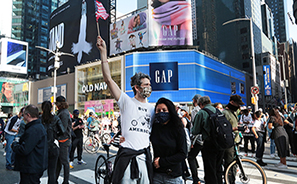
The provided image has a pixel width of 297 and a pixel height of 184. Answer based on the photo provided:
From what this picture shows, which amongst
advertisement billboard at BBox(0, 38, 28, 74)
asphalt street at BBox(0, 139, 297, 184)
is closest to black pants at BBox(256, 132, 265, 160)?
asphalt street at BBox(0, 139, 297, 184)

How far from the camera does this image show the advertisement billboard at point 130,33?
46.6 meters

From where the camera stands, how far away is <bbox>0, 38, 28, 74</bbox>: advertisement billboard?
60031 mm

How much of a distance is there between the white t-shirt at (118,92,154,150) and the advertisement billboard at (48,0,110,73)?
173 feet

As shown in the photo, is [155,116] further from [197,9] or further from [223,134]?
[197,9]

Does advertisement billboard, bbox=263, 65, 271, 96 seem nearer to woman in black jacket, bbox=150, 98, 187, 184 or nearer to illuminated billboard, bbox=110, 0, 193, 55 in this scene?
illuminated billboard, bbox=110, 0, 193, 55

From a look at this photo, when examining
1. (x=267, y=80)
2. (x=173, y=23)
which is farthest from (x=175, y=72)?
(x=267, y=80)

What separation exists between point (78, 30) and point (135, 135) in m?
62.2

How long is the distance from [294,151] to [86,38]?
2148 inches

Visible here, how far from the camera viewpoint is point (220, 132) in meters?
3.96

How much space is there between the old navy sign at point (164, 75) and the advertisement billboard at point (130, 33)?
18.1 feet

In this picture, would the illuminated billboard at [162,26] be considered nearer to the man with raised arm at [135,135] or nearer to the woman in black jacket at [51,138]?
the woman in black jacket at [51,138]

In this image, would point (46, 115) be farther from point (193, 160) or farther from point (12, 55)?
point (12, 55)

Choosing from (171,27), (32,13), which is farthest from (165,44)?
(32,13)

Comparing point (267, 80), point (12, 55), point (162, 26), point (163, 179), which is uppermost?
point (162, 26)
